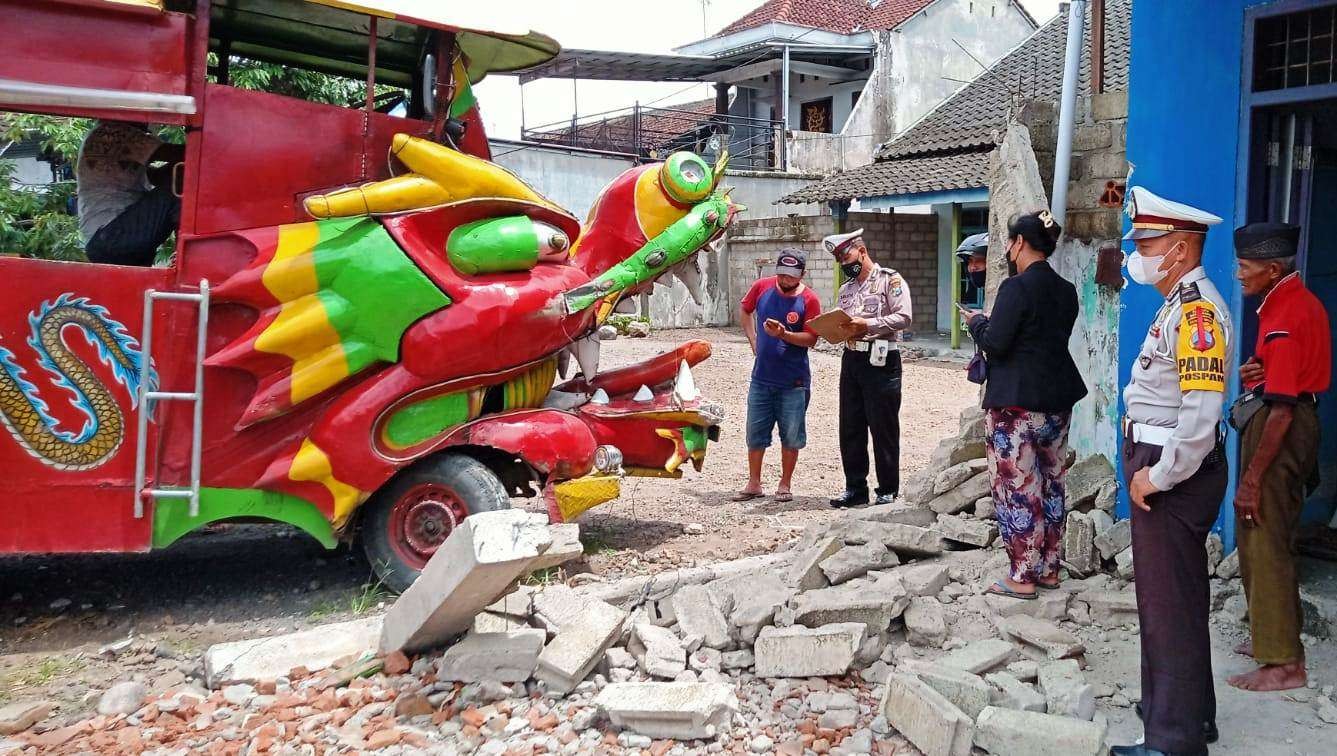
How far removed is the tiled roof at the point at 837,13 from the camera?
27009mm

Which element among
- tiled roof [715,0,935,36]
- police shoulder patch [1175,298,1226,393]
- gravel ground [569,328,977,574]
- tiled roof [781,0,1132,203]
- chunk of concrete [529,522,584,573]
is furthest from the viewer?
tiled roof [715,0,935,36]

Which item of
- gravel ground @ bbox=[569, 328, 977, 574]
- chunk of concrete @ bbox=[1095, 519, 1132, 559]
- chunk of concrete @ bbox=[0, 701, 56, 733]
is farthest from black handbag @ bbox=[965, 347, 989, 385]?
chunk of concrete @ bbox=[0, 701, 56, 733]

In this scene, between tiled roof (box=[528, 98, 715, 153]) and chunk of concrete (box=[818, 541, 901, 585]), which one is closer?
chunk of concrete (box=[818, 541, 901, 585])

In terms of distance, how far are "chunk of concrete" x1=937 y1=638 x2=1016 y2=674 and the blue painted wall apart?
62.3 inches

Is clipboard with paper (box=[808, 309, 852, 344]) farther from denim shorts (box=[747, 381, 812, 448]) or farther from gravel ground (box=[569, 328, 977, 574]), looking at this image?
gravel ground (box=[569, 328, 977, 574])

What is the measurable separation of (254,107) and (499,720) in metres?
3.05

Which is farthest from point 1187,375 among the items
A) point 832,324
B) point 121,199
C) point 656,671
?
point 121,199

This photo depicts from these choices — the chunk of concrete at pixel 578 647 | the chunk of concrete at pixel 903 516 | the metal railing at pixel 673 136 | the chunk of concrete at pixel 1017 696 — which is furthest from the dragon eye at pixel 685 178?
the metal railing at pixel 673 136

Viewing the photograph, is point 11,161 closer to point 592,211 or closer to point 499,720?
point 592,211

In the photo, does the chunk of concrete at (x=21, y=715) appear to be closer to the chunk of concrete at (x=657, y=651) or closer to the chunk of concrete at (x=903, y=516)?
the chunk of concrete at (x=657, y=651)

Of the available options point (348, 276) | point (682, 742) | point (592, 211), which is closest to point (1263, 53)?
point (592, 211)

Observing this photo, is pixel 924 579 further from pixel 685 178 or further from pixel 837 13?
pixel 837 13

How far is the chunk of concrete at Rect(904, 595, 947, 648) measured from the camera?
169 inches

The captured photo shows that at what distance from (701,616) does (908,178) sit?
14.7 meters
